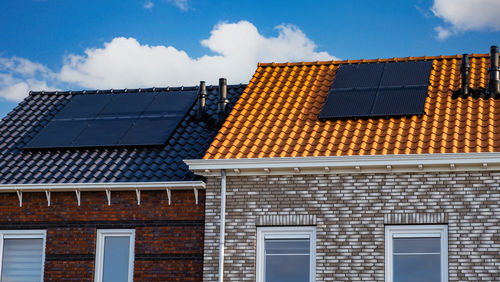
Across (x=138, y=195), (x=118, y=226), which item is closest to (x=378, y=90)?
(x=138, y=195)

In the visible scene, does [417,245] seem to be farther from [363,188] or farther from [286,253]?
[286,253]

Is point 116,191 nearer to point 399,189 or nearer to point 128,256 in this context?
point 128,256

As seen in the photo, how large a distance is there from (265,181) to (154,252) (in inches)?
116

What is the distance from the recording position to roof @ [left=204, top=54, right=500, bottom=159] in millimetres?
17578

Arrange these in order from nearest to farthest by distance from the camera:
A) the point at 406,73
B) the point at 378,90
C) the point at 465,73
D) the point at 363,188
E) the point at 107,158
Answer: the point at 363,188 < the point at 465,73 < the point at 378,90 < the point at 107,158 < the point at 406,73

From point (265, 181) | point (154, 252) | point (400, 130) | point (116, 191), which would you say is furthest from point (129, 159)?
point (400, 130)

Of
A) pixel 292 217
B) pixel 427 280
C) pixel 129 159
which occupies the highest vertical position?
pixel 129 159

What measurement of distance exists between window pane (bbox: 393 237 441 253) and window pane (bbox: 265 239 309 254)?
184cm

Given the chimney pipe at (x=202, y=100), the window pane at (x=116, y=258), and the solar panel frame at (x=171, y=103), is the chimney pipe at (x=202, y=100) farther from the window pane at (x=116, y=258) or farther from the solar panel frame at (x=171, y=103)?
the window pane at (x=116, y=258)

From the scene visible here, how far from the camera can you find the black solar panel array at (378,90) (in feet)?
62.4

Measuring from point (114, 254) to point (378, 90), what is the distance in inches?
277

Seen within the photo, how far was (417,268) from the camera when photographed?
16.9 m

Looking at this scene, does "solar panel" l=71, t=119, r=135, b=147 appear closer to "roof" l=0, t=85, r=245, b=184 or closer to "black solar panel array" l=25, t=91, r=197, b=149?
"black solar panel array" l=25, t=91, r=197, b=149

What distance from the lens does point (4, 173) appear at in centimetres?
2034
